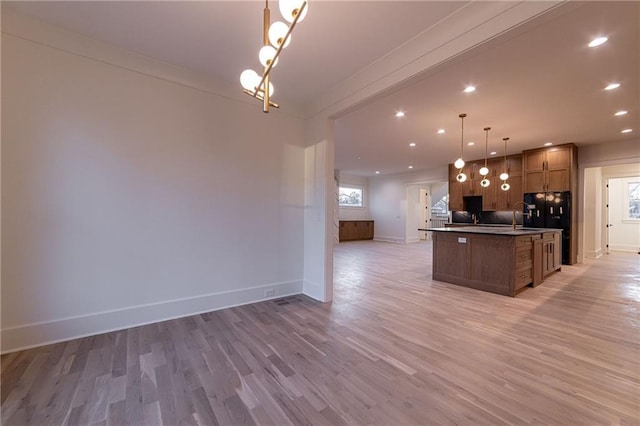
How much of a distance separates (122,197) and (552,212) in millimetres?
8554

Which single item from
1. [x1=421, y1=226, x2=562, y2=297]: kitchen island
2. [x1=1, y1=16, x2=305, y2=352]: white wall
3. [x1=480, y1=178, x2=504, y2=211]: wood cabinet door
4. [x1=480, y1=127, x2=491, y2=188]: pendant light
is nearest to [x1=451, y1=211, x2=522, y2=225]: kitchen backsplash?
[x1=480, y1=178, x2=504, y2=211]: wood cabinet door

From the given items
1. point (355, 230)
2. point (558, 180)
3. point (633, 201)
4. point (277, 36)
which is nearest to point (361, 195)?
point (355, 230)

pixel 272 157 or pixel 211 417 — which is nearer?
pixel 211 417

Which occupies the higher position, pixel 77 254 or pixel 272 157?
pixel 272 157

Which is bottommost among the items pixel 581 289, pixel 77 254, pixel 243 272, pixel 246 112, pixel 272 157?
pixel 581 289

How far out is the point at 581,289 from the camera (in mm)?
4121

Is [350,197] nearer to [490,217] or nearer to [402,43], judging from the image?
[490,217]

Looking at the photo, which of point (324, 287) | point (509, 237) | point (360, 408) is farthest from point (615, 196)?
point (360, 408)

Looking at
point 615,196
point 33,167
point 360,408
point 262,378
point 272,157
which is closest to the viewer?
point 360,408

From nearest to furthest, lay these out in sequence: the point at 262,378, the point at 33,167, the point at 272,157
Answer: the point at 262,378 < the point at 33,167 < the point at 272,157

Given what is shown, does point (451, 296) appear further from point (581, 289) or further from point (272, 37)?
point (272, 37)

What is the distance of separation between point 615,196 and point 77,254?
13845 mm

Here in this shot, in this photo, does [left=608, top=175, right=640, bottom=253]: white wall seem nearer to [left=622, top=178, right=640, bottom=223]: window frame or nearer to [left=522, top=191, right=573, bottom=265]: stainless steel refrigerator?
[left=622, top=178, right=640, bottom=223]: window frame

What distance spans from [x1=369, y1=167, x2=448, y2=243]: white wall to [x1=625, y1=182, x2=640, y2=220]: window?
6.32m
